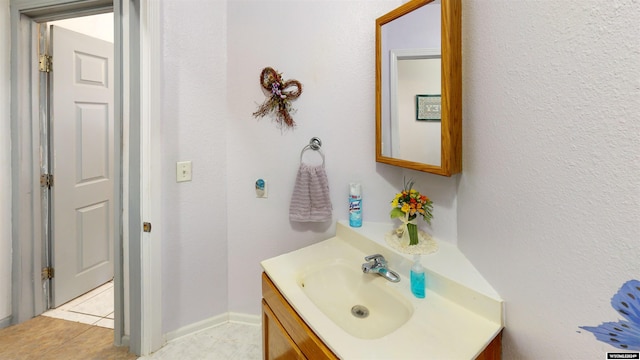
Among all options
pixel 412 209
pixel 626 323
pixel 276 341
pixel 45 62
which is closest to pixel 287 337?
pixel 276 341

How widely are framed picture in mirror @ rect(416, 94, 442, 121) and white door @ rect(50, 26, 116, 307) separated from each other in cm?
229

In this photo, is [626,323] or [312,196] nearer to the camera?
[626,323]

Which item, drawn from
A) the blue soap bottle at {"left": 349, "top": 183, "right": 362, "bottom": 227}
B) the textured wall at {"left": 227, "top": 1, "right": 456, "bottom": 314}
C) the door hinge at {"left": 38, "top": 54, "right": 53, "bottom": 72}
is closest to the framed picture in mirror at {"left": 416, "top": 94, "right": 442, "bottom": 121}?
the textured wall at {"left": 227, "top": 1, "right": 456, "bottom": 314}

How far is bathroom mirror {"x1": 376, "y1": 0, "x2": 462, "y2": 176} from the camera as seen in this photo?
3.38 feet

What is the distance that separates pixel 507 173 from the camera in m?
0.81

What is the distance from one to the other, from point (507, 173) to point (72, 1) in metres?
2.34

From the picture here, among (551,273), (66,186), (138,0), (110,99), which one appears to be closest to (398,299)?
(551,273)

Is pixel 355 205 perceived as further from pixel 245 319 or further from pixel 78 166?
pixel 78 166

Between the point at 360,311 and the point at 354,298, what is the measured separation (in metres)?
0.06

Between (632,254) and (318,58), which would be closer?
(632,254)

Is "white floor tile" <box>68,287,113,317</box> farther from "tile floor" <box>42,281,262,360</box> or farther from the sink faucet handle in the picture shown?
the sink faucet handle

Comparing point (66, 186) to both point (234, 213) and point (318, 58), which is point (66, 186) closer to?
point (234, 213)

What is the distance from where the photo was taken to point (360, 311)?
1120mm

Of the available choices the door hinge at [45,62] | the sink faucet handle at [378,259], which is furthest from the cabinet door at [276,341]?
the door hinge at [45,62]
